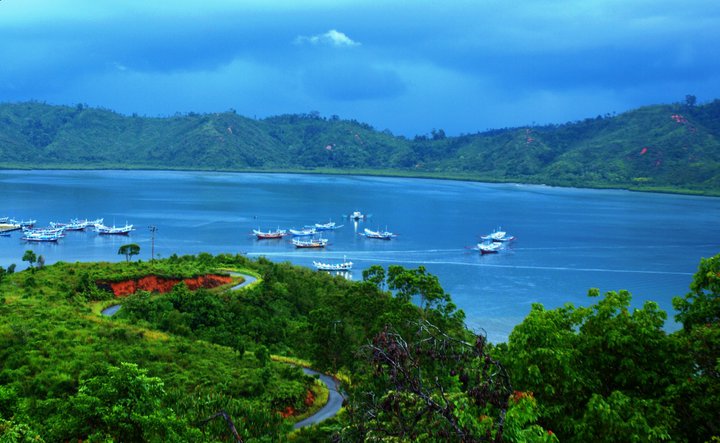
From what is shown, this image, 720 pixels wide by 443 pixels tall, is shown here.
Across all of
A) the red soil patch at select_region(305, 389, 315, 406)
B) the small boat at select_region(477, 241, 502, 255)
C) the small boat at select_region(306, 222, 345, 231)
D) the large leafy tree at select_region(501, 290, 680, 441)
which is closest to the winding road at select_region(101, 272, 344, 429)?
the red soil patch at select_region(305, 389, 315, 406)

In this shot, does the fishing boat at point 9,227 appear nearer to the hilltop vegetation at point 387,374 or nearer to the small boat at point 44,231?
the small boat at point 44,231

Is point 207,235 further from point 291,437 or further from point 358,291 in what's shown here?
point 291,437

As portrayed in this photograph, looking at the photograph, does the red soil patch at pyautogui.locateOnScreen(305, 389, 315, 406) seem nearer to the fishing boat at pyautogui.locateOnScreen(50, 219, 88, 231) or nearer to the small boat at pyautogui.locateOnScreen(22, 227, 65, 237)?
the small boat at pyautogui.locateOnScreen(22, 227, 65, 237)

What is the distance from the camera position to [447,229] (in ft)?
280

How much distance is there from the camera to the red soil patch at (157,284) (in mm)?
35312

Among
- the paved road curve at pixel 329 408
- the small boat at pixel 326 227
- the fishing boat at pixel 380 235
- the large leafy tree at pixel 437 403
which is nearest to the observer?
the large leafy tree at pixel 437 403

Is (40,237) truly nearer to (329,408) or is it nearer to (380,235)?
(380,235)

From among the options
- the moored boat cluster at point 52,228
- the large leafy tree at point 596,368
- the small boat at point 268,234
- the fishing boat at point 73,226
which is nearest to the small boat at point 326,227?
the small boat at point 268,234

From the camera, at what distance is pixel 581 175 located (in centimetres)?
16962

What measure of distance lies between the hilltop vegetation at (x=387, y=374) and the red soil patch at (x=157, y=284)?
595cm

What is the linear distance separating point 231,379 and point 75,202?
95011mm

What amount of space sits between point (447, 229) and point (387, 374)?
3107 inches

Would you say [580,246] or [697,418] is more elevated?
[697,418]

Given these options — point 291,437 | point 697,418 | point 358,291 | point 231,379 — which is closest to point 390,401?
point 697,418
